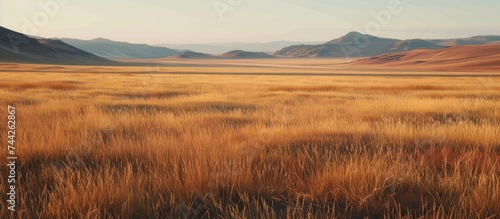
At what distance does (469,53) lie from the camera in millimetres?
125750

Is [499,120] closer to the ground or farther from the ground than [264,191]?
closer to the ground

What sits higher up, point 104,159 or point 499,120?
point 104,159

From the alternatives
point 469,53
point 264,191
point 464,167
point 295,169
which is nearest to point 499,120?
point 464,167

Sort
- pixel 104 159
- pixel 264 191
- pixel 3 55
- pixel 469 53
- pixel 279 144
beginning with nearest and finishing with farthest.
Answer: pixel 264 191 < pixel 104 159 < pixel 279 144 < pixel 3 55 < pixel 469 53

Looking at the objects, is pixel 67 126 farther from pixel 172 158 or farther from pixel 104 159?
pixel 172 158

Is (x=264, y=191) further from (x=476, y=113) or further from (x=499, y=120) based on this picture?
(x=476, y=113)

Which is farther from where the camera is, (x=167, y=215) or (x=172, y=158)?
(x=172, y=158)

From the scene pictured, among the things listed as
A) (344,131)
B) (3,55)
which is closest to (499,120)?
(344,131)

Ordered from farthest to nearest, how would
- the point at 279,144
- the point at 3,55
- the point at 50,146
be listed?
the point at 3,55 → the point at 279,144 → the point at 50,146

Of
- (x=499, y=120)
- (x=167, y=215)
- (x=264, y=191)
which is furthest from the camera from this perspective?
(x=499, y=120)

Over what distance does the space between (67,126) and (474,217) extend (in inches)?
234

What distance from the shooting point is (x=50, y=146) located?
4.31m

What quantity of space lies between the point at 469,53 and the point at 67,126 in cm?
14375

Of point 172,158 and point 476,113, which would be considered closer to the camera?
point 172,158
